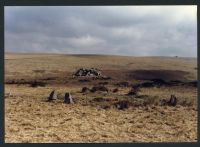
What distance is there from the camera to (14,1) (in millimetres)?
5371

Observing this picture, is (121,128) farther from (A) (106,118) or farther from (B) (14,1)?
(B) (14,1)

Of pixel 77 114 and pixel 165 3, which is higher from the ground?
pixel 165 3

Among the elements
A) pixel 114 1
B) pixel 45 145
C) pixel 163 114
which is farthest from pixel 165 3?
pixel 163 114

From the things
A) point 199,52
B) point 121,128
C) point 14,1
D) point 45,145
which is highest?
point 14,1

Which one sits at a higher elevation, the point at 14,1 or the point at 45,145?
the point at 14,1

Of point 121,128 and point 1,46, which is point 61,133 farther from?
point 1,46

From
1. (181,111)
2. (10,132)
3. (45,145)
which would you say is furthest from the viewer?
(181,111)

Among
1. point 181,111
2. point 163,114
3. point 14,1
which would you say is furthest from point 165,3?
point 181,111

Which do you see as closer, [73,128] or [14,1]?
[14,1]

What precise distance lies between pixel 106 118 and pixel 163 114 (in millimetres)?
2261

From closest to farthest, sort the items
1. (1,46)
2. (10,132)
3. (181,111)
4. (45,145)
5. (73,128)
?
(1,46) → (45,145) → (10,132) → (73,128) → (181,111)

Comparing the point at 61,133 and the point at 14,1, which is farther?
the point at 61,133

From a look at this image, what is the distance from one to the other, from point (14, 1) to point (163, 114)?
9.43 meters

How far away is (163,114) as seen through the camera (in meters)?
13.7
